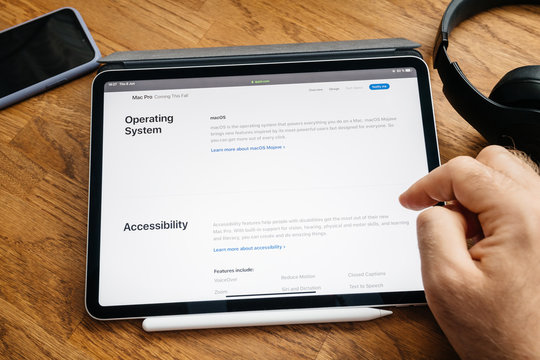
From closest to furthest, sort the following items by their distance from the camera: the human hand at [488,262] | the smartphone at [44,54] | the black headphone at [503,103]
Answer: the human hand at [488,262]
the black headphone at [503,103]
the smartphone at [44,54]

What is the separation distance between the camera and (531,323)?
343 mm

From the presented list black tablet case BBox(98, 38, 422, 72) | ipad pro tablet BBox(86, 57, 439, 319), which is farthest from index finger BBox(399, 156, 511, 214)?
black tablet case BBox(98, 38, 422, 72)

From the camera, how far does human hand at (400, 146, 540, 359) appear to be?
344 millimetres

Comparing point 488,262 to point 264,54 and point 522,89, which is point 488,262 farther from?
point 264,54

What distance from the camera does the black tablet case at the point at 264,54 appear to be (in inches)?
21.7

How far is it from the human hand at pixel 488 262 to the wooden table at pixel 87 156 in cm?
16

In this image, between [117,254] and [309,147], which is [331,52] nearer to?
[309,147]

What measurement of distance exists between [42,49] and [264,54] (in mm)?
322

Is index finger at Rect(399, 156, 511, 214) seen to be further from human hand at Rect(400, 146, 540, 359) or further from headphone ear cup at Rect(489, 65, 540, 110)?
headphone ear cup at Rect(489, 65, 540, 110)

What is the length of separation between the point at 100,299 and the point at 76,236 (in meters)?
0.10

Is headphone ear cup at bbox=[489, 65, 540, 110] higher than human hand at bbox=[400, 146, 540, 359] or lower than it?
higher

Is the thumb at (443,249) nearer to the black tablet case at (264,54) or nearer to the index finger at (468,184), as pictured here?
the index finger at (468,184)

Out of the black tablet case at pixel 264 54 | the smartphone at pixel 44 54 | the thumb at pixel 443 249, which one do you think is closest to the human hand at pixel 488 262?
the thumb at pixel 443 249

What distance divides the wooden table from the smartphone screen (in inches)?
1.0
